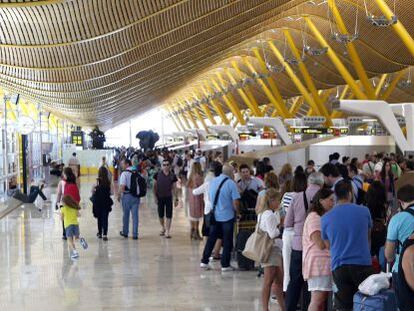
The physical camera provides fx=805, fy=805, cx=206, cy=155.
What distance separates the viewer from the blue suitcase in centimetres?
530

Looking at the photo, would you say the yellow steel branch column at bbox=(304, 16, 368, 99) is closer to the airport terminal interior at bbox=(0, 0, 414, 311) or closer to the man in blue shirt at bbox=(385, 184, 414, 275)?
the airport terminal interior at bbox=(0, 0, 414, 311)

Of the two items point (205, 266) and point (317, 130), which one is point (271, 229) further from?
point (317, 130)

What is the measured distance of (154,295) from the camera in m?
9.12

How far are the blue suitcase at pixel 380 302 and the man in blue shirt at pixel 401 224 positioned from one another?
0.20 m

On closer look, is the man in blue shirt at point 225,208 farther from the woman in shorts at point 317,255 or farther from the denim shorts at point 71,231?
the woman in shorts at point 317,255

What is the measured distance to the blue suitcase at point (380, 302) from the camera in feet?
17.4

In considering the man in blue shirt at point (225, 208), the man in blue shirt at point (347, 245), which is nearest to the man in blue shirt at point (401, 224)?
the man in blue shirt at point (347, 245)

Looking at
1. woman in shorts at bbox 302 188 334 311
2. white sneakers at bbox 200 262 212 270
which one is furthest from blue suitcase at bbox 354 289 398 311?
white sneakers at bbox 200 262 212 270

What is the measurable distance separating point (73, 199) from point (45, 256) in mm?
977

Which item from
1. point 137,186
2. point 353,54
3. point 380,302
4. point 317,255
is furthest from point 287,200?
point 353,54

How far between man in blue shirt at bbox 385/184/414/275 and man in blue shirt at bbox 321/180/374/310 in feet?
1.67

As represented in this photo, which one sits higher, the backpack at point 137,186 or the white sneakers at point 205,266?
the backpack at point 137,186

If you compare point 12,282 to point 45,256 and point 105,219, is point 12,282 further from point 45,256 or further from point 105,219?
point 105,219

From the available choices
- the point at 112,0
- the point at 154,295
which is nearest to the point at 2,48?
the point at 112,0
